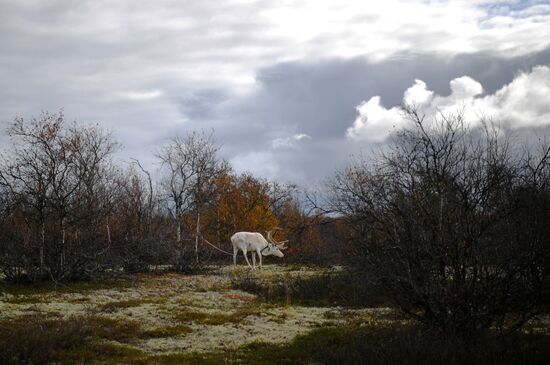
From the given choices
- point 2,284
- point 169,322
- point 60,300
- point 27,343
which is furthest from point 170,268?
point 27,343

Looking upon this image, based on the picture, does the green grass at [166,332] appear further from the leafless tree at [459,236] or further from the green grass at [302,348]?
the leafless tree at [459,236]

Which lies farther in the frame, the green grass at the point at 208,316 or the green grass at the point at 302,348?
the green grass at the point at 208,316

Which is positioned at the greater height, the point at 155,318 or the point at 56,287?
the point at 56,287

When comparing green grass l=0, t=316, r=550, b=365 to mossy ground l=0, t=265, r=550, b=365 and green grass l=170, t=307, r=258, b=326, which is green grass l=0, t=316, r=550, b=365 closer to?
mossy ground l=0, t=265, r=550, b=365

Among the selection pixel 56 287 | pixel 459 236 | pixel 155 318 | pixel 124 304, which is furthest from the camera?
pixel 56 287

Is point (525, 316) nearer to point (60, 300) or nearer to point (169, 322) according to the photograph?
point (169, 322)

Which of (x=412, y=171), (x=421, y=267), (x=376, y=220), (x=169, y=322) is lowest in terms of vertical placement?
(x=169, y=322)

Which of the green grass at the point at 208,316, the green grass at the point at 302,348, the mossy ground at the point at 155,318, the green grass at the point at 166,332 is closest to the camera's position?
the green grass at the point at 302,348

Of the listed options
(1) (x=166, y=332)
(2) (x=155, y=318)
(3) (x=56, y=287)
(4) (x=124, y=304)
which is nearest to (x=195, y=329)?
(1) (x=166, y=332)

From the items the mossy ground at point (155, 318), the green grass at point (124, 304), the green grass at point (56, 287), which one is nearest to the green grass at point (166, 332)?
the mossy ground at point (155, 318)

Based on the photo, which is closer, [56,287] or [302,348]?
[302,348]

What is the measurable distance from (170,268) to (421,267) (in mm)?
24884

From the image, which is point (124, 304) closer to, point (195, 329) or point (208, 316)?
point (208, 316)

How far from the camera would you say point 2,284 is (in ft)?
86.0
